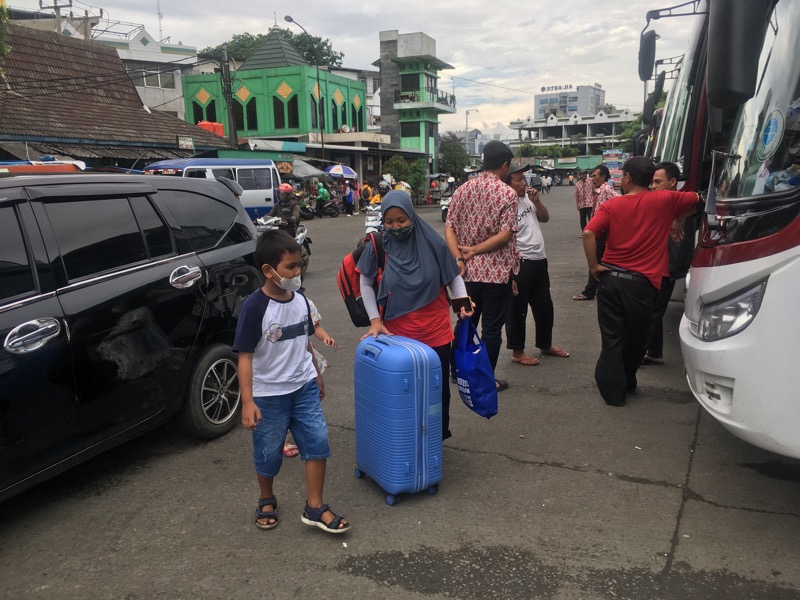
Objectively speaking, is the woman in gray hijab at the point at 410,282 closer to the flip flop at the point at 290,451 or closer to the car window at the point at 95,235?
the flip flop at the point at 290,451

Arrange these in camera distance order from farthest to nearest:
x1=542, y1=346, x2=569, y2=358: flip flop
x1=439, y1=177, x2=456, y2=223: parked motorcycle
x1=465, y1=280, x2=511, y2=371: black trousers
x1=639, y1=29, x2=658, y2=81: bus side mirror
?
x1=439, y1=177, x2=456, y2=223: parked motorcycle → x1=639, y1=29, x2=658, y2=81: bus side mirror → x1=542, y1=346, x2=569, y2=358: flip flop → x1=465, y1=280, x2=511, y2=371: black trousers

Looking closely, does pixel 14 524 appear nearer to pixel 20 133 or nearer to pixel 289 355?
pixel 289 355

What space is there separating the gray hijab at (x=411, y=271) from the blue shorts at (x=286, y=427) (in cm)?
68

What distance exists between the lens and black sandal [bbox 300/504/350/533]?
298 centimetres

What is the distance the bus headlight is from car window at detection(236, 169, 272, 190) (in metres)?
18.6

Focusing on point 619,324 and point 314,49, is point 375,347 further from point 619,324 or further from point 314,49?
point 314,49

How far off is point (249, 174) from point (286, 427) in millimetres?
18387

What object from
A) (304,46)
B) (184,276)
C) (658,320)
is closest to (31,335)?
(184,276)

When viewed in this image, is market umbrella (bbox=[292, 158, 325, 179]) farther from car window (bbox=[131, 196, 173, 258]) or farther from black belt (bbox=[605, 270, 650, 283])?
black belt (bbox=[605, 270, 650, 283])

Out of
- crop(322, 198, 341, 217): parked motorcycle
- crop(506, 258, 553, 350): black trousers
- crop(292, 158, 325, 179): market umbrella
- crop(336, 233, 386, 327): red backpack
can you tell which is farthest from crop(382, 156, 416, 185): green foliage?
crop(336, 233, 386, 327): red backpack

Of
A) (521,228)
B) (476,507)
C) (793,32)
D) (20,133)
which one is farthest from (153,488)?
(20,133)

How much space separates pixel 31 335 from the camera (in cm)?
295

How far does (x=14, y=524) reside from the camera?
3.21m

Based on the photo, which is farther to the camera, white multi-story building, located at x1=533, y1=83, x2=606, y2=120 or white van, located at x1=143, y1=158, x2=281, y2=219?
white multi-story building, located at x1=533, y1=83, x2=606, y2=120
